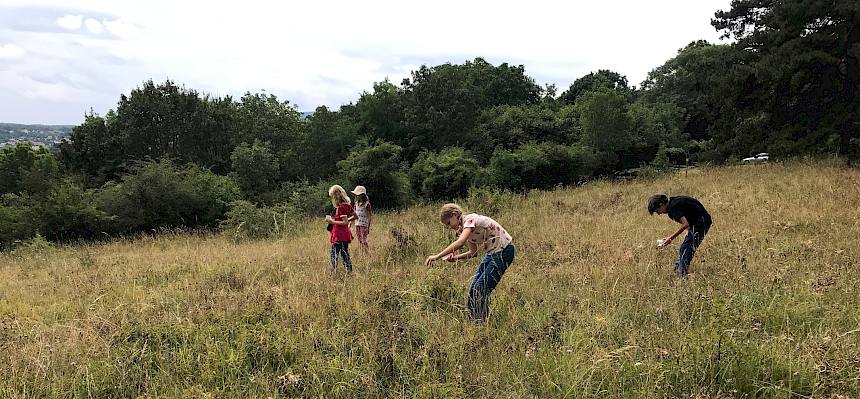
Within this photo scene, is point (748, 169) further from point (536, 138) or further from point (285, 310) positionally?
point (536, 138)

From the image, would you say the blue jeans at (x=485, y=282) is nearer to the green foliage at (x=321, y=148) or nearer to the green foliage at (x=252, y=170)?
the green foliage at (x=252, y=170)

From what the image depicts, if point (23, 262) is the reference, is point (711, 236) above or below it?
above

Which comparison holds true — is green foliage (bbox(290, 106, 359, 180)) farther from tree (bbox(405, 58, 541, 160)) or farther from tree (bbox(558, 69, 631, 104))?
tree (bbox(558, 69, 631, 104))

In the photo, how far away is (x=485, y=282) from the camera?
426 centimetres

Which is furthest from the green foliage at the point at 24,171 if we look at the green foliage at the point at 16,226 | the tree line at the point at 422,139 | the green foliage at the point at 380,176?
the green foliage at the point at 380,176

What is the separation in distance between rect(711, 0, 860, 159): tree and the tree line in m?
0.05

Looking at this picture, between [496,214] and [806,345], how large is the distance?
8.17 metres

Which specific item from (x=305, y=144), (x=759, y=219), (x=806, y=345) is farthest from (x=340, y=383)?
(x=305, y=144)

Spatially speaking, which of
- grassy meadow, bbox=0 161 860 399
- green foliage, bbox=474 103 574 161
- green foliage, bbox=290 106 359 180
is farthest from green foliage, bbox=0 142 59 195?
green foliage, bbox=474 103 574 161

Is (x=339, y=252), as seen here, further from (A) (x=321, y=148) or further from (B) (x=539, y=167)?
(A) (x=321, y=148)

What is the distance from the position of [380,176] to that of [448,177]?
296 cm

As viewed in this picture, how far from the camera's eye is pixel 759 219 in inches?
310

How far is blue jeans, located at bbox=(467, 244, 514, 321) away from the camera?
4.25 m

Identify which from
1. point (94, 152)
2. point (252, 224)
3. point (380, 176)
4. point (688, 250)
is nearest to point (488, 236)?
point (688, 250)
